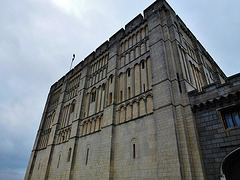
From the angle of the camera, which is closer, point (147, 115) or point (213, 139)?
point (213, 139)

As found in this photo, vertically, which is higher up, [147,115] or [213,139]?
[147,115]

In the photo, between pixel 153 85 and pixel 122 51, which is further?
pixel 122 51

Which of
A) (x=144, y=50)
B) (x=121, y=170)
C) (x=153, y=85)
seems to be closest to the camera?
(x=121, y=170)

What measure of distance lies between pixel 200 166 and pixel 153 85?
613cm

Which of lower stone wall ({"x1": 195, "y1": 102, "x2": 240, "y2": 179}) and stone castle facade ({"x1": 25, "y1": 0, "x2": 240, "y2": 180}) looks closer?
lower stone wall ({"x1": 195, "y1": 102, "x2": 240, "y2": 179})

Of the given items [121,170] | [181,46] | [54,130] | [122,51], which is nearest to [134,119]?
[121,170]

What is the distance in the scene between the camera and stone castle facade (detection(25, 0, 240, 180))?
8.98 metres

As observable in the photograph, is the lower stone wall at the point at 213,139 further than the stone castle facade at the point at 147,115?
No

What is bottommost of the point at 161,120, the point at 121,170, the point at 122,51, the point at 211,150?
the point at 121,170

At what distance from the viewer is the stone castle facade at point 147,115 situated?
8.98 m

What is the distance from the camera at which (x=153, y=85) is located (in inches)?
493

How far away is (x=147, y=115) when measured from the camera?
472 inches

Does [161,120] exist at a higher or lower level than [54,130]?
lower

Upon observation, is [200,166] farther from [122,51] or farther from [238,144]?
[122,51]
